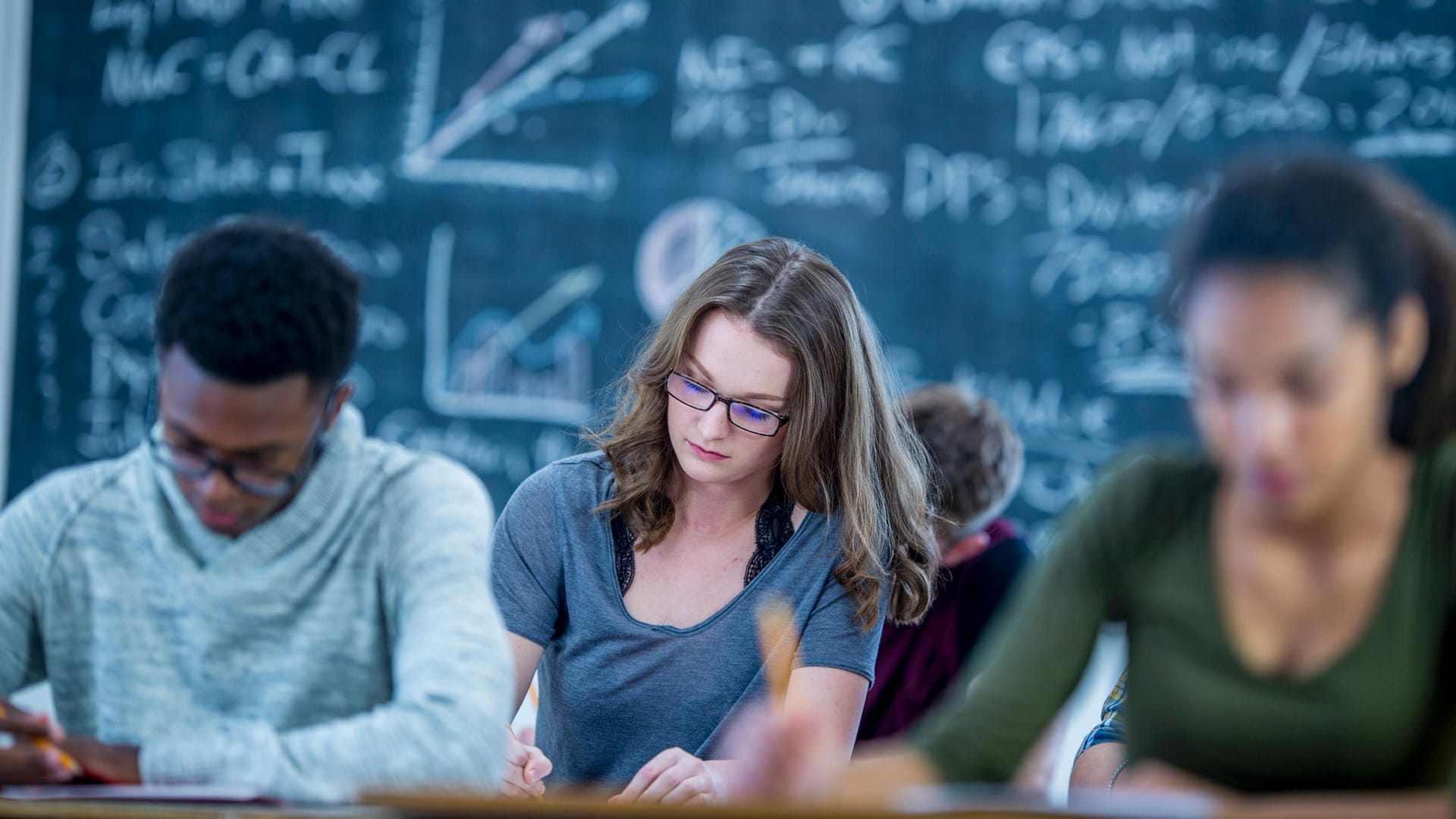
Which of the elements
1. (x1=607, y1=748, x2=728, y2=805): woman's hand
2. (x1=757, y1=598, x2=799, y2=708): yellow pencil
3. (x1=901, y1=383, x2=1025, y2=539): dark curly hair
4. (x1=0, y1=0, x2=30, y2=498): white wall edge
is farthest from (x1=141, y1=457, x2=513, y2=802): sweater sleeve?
(x1=0, y1=0, x2=30, y2=498): white wall edge

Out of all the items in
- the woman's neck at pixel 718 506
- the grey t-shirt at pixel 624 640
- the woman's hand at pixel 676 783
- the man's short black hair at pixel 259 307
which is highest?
the man's short black hair at pixel 259 307

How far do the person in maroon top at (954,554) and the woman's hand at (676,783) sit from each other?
0.45 metres

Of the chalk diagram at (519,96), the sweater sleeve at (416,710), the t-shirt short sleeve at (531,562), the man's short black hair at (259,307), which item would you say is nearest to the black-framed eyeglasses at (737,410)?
the t-shirt short sleeve at (531,562)

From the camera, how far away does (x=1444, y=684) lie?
0.82 meters

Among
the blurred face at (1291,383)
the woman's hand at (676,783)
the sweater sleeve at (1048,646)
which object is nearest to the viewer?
the blurred face at (1291,383)

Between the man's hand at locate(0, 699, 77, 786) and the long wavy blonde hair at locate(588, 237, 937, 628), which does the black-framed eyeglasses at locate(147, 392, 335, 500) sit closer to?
the man's hand at locate(0, 699, 77, 786)

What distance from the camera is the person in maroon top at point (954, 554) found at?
1.80 meters

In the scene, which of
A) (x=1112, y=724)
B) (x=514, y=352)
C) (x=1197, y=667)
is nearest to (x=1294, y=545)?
(x=1197, y=667)

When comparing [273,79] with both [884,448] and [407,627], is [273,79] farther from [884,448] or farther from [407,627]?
[407,627]

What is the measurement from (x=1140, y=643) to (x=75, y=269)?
3.01 m

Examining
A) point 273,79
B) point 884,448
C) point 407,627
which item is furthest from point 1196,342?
point 273,79

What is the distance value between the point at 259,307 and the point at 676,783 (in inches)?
25.7

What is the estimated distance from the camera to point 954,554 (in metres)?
1.98

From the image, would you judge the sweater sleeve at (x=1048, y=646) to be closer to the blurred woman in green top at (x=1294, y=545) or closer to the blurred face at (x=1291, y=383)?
the blurred woman in green top at (x=1294, y=545)
